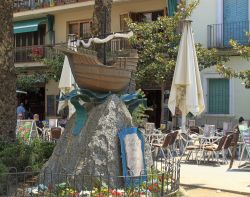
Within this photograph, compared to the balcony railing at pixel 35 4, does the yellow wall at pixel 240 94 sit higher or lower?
lower

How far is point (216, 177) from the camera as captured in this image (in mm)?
10203

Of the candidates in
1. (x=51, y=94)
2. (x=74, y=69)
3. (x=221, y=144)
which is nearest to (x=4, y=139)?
(x=74, y=69)

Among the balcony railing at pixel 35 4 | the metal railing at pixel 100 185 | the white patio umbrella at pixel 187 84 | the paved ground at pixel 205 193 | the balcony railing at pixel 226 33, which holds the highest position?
the balcony railing at pixel 35 4

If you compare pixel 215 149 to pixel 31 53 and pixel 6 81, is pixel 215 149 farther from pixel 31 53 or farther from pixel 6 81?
pixel 31 53

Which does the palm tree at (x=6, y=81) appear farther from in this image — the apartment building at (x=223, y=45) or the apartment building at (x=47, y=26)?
the apartment building at (x=47, y=26)

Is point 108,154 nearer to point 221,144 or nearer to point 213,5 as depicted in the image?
point 221,144

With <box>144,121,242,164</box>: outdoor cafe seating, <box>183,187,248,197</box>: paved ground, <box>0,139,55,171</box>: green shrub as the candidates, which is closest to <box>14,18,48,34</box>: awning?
<box>144,121,242,164</box>: outdoor cafe seating

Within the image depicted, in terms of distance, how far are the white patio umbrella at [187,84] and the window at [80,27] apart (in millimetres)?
14928

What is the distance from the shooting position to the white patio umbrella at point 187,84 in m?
12.0

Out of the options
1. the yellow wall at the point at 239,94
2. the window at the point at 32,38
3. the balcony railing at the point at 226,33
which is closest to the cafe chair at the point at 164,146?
the yellow wall at the point at 239,94

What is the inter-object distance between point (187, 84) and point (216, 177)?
2.82 m

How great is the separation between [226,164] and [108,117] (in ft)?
19.8

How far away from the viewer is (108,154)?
23.0 feet

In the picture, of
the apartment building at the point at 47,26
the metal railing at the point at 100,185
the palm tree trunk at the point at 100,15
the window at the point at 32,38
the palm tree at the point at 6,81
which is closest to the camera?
the metal railing at the point at 100,185
